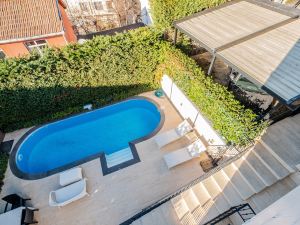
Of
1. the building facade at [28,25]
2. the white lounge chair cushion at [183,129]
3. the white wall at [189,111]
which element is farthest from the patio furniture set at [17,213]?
the building facade at [28,25]

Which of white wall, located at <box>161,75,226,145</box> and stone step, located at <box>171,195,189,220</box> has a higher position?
white wall, located at <box>161,75,226,145</box>

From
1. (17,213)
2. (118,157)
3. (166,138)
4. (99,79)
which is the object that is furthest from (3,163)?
(166,138)

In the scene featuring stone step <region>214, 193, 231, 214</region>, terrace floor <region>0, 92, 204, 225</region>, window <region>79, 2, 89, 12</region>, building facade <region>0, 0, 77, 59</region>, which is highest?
window <region>79, 2, 89, 12</region>

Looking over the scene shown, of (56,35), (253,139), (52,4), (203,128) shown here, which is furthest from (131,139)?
(52,4)

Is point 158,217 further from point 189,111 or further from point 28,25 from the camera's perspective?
point 28,25

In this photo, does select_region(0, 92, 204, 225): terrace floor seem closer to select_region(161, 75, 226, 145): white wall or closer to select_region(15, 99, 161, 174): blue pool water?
select_region(15, 99, 161, 174): blue pool water

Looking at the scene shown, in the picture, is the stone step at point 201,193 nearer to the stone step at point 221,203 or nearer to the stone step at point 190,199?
the stone step at point 190,199

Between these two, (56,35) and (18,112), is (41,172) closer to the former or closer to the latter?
(18,112)

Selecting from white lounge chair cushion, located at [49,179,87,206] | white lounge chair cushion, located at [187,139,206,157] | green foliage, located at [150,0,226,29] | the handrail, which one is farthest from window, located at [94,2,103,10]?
the handrail
